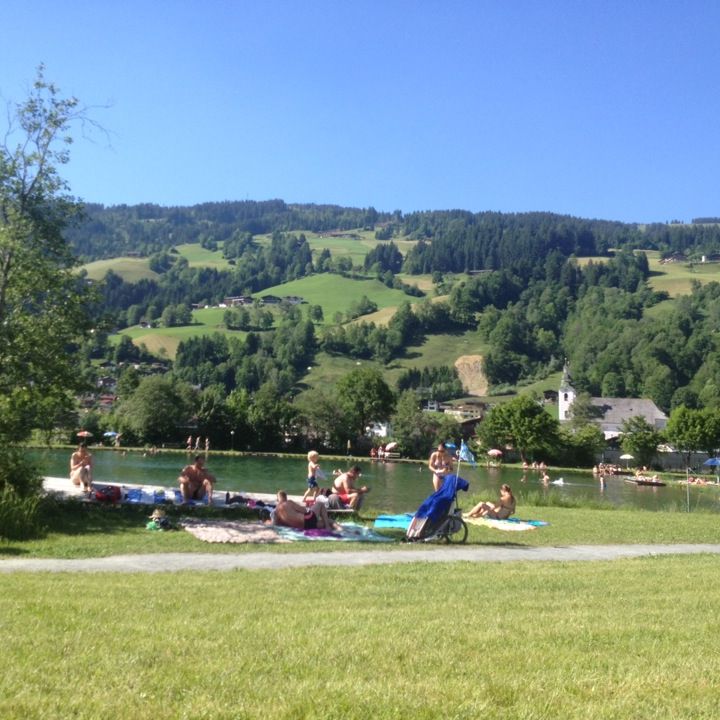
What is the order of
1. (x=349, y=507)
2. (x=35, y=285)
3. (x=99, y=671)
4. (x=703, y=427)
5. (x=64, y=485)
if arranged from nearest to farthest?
(x=99, y=671) → (x=35, y=285) → (x=349, y=507) → (x=64, y=485) → (x=703, y=427)

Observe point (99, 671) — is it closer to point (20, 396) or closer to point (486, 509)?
point (20, 396)

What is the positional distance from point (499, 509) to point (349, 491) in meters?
3.54

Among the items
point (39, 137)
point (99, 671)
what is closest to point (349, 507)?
point (39, 137)

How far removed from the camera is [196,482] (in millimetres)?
18359

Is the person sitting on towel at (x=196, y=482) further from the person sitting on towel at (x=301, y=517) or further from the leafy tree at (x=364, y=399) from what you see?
the leafy tree at (x=364, y=399)

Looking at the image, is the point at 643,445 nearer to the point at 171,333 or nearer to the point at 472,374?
the point at 472,374

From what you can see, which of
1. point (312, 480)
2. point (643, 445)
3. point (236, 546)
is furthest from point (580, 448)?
point (236, 546)

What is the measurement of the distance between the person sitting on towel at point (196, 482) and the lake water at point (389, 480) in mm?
17184

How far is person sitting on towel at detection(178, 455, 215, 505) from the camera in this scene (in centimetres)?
1814

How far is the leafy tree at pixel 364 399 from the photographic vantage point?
327 ft

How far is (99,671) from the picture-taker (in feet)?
16.5

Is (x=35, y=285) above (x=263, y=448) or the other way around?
above

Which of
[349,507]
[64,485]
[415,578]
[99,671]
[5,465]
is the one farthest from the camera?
[64,485]

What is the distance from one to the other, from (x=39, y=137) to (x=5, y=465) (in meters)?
7.26
